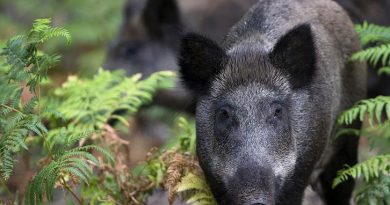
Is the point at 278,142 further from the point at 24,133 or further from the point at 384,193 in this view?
the point at 24,133

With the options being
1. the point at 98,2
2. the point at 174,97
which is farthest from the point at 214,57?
the point at 98,2

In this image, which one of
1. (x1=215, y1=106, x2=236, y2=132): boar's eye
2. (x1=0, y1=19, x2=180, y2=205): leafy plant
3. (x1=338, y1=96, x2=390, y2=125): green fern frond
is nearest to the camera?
(x1=0, y1=19, x2=180, y2=205): leafy plant

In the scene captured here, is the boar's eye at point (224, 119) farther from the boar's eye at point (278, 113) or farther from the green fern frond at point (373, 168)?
the green fern frond at point (373, 168)

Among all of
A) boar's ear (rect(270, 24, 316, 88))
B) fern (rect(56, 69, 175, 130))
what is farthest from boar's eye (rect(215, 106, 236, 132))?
fern (rect(56, 69, 175, 130))

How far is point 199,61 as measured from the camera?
18.9 ft

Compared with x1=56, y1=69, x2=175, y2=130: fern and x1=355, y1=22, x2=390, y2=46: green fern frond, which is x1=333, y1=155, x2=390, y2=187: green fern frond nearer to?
x1=355, y1=22, x2=390, y2=46: green fern frond

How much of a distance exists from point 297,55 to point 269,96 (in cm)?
46

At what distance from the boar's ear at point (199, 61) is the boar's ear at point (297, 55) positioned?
399mm

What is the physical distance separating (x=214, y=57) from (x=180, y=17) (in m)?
6.25

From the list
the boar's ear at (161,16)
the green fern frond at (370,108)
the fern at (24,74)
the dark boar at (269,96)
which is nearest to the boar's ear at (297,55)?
the dark boar at (269,96)

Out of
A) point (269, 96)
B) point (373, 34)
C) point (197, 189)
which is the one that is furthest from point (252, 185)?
point (373, 34)

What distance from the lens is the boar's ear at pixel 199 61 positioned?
568 centimetres

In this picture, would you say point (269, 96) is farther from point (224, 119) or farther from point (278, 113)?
point (224, 119)

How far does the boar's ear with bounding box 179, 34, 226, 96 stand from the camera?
5680 mm
